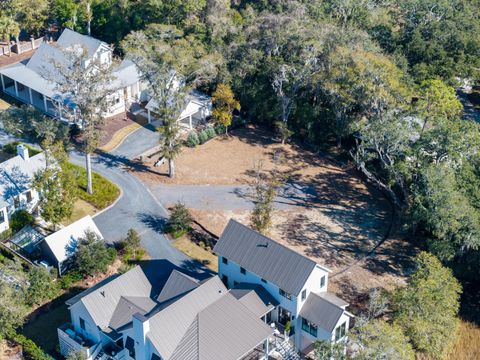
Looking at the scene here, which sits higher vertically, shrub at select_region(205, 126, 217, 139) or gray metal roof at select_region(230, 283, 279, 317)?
gray metal roof at select_region(230, 283, 279, 317)

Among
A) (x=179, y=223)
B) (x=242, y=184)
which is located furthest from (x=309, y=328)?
(x=242, y=184)

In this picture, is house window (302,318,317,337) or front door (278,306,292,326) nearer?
house window (302,318,317,337)

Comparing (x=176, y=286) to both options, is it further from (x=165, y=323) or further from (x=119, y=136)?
(x=119, y=136)

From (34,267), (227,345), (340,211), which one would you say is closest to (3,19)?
(34,267)

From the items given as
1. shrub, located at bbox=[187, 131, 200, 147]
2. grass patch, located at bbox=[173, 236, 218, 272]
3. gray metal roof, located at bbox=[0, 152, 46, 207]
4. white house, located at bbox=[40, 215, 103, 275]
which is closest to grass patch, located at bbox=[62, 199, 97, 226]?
gray metal roof, located at bbox=[0, 152, 46, 207]

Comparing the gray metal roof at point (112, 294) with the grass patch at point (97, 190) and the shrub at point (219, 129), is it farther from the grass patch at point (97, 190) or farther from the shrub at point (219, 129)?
the shrub at point (219, 129)

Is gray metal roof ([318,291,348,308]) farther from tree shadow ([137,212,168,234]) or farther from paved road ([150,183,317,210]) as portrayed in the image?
tree shadow ([137,212,168,234])

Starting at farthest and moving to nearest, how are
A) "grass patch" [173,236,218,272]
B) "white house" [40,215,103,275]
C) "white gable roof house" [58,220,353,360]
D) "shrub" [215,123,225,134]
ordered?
"shrub" [215,123,225,134] < "grass patch" [173,236,218,272] < "white house" [40,215,103,275] < "white gable roof house" [58,220,353,360]
